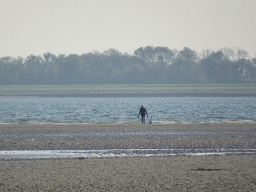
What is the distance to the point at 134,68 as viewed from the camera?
528 feet

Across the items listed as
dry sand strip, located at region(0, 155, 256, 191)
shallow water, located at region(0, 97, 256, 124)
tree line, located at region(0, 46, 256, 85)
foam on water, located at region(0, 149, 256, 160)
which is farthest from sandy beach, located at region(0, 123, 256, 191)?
tree line, located at region(0, 46, 256, 85)

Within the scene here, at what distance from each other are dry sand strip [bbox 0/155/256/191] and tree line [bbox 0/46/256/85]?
138318mm

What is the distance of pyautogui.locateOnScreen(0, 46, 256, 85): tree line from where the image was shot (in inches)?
5821

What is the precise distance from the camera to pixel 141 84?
15588 centimetres

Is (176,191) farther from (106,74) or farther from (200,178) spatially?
(106,74)

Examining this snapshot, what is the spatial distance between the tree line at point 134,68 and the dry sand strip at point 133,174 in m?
138

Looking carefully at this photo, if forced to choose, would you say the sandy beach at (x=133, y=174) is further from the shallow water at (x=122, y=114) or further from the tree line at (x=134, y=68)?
the tree line at (x=134, y=68)

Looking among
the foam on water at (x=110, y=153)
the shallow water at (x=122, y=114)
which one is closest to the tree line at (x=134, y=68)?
the shallow water at (x=122, y=114)

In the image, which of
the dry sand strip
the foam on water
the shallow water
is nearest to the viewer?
the dry sand strip

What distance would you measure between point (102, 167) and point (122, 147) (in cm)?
484

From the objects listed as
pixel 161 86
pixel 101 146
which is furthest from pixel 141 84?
pixel 101 146

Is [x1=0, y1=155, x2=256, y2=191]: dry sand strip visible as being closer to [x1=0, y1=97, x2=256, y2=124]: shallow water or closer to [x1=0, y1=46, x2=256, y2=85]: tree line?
[x1=0, y1=97, x2=256, y2=124]: shallow water

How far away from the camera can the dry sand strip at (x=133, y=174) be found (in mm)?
9492

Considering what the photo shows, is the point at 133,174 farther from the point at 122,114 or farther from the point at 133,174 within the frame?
the point at 122,114
